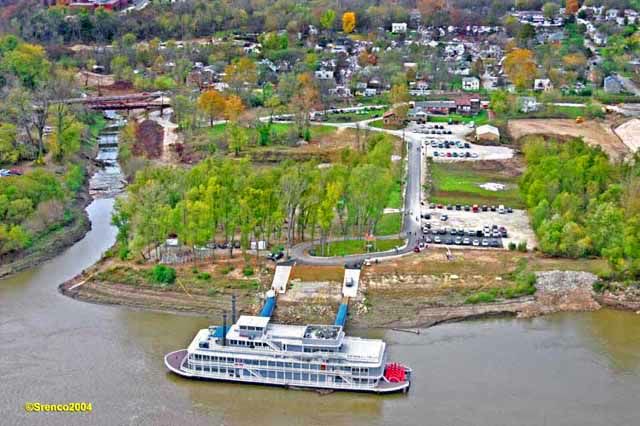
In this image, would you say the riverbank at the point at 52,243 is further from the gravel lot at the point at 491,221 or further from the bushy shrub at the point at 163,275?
the gravel lot at the point at 491,221

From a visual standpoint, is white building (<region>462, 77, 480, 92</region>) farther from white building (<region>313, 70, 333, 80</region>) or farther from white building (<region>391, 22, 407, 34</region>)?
white building (<region>391, 22, 407, 34</region>)

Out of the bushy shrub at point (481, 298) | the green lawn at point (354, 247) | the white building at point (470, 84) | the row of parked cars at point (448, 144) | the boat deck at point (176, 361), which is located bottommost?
the bushy shrub at point (481, 298)

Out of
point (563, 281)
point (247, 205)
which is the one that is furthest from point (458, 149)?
point (247, 205)

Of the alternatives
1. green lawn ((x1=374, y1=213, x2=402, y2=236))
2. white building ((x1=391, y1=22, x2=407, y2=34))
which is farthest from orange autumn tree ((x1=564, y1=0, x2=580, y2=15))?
green lawn ((x1=374, y1=213, x2=402, y2=236))

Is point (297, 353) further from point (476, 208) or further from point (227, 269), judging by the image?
point (476, 208)

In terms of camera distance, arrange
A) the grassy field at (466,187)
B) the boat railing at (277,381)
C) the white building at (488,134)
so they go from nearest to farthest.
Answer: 1. the boat railing at (277,381)
2. the grassy field at (466,187)
3. the white building at (488,134)

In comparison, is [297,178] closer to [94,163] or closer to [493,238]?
[493,238]

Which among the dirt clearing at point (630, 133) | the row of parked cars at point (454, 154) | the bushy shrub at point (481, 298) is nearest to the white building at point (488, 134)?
the row of parked cars at point (454, 154)
